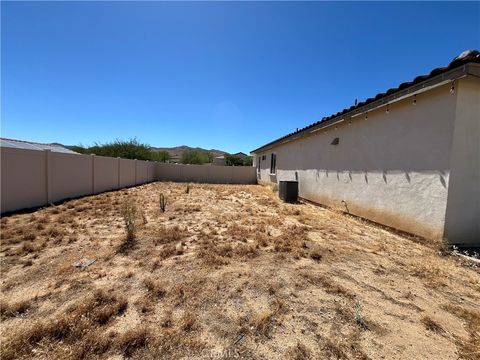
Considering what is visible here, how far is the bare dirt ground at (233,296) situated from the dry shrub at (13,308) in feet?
0.05

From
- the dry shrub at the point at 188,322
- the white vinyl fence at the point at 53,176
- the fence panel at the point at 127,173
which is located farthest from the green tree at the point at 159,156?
the dry shrub at the point at 188,322

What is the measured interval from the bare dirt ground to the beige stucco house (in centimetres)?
68

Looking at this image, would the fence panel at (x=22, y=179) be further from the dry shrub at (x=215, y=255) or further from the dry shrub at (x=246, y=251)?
the dry shrub at (x=246, y=251)

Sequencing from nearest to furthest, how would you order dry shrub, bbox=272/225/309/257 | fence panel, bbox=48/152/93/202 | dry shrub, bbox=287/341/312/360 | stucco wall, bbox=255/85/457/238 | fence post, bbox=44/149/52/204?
dry shrub, bbox=287/341/312/360 → dry shrub, bbox=272/225/309/257 → stucco wall, bbox=255/85/457/238 → fence post, bbox=44/149/52/204 → fence panel, bbox=48/152/93/202

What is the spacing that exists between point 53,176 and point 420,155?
10865 mm

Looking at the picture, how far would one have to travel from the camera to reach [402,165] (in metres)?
5.07

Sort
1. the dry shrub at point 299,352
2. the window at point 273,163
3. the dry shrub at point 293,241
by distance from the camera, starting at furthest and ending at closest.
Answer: the window at point 273,163, the dry shrub at point 293,241, the dry shrub at point 299,352

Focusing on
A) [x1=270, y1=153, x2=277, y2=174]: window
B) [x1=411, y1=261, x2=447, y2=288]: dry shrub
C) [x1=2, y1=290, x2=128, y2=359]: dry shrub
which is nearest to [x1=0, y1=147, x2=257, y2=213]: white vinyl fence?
[x1=2, y1=290, x2=128, y2=359]: dry shrub

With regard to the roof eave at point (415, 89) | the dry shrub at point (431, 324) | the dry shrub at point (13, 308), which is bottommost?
the dry shrub at point (13, 308)

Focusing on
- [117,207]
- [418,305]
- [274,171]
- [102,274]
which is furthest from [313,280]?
[274,171]

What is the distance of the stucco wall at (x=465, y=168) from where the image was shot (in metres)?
4.09

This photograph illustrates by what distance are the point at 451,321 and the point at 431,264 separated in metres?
1.57

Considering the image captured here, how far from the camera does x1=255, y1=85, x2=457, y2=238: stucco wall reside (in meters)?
4.29

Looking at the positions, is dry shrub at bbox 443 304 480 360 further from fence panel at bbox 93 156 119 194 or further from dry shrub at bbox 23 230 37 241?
fence panel at bbox 93 156 119 194
